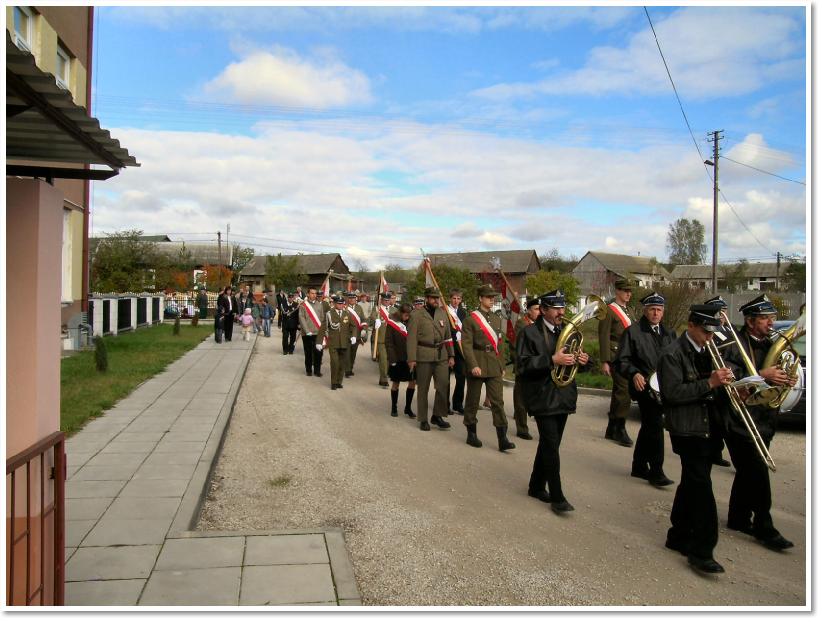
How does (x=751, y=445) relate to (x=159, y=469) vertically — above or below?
above

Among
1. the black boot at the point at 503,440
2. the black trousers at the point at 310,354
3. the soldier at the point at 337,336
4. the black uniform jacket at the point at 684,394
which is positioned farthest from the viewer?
the black trousers at the point at 310,354

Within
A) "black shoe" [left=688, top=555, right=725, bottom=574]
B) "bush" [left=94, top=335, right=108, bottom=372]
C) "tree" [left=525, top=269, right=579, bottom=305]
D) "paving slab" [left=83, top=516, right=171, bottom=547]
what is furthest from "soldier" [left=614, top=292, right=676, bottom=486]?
"tree" [left=525, top=269, right=579, bottom=305]

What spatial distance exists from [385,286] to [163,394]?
718cm

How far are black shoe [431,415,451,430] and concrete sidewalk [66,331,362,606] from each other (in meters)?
3.10

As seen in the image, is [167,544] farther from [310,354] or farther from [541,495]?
[310,354]

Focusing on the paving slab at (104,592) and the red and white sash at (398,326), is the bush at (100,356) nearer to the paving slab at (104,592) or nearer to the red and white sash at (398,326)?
the red and white sash at (398,326)

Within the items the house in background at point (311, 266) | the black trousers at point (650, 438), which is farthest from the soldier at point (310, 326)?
the house in background at point (311, 266)

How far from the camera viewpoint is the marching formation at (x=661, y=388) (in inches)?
191

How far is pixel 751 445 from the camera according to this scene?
5.22m

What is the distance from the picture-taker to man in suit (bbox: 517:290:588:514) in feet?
19.2

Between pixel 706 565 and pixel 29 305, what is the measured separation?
4.53 m

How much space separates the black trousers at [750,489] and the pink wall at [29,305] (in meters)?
4.79
